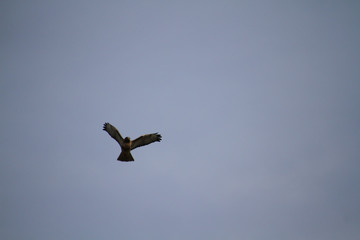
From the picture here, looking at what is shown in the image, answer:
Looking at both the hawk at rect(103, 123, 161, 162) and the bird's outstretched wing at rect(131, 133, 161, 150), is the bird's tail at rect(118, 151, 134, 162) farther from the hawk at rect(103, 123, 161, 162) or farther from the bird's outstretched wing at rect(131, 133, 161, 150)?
the bird's outstretched wing at rect(131, 133, 161, 150)

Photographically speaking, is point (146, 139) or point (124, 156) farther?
point (146, 139)

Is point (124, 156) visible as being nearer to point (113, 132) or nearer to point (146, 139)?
point (113, 132)

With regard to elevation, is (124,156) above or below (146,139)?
below

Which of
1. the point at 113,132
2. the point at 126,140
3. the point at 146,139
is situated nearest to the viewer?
the point at 126,140

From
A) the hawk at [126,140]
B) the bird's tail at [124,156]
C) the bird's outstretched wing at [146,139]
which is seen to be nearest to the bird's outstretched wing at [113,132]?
the hawk at [126,140]

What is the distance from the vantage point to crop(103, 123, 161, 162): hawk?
2007cm

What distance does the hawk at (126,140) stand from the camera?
790 inches

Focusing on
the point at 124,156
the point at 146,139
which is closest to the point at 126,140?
the point at 124,156

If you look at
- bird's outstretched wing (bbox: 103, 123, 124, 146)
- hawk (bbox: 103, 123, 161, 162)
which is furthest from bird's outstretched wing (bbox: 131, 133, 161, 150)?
bird's outstretched wing (bbox: 103, 123, 124, 146)

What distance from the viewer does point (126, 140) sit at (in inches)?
791

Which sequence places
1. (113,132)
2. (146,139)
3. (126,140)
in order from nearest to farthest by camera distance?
1. (126,140)
2. (113,132)
3. (146,139)

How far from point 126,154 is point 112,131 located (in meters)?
1.77

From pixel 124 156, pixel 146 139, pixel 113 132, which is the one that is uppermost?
pixel 113 132

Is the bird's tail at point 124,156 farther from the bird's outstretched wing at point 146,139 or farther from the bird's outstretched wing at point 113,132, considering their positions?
the bird's outstretched wing at point 146,139
